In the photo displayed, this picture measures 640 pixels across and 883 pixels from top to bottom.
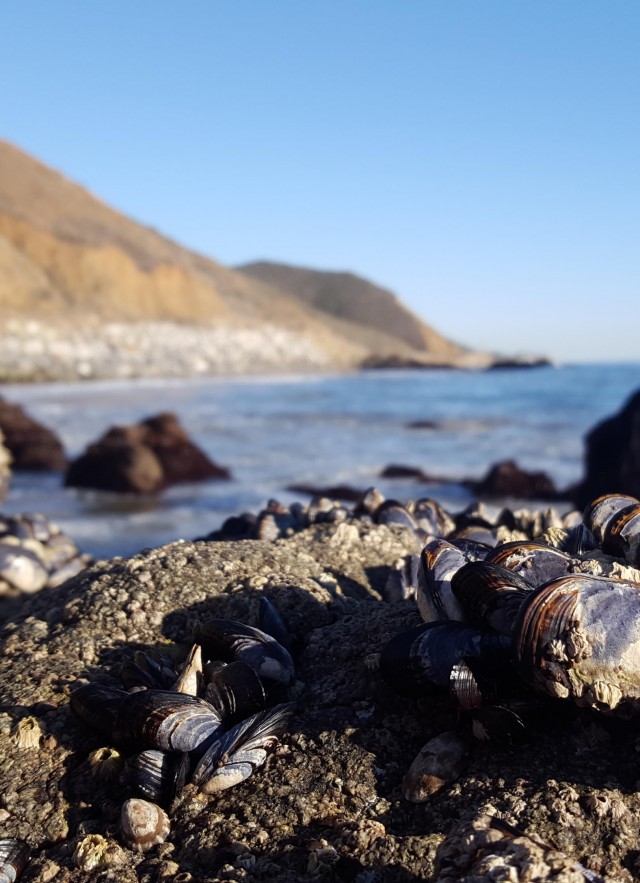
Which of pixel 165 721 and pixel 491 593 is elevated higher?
pixel 491 593

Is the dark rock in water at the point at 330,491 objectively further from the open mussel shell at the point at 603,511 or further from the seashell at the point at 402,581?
the open mussel shell at the point at 603,511

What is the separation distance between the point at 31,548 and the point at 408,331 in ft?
364

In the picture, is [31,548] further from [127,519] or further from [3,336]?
[3,336]

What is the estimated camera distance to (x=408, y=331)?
11388cm

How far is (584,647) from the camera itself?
1844 millimetres

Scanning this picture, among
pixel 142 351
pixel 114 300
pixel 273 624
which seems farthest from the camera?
pixel 114 300

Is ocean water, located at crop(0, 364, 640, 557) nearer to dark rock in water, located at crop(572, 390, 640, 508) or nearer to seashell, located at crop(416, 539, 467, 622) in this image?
dark rock in water, located at crop(572, 390, 640, 508)

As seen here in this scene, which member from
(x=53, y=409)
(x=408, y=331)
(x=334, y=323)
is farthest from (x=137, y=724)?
(x=408, y=331)

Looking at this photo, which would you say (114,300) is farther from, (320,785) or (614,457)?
(320,785)

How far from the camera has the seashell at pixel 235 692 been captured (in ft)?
7.20

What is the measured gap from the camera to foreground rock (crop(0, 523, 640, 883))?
5.75ft

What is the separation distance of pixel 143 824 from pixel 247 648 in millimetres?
614

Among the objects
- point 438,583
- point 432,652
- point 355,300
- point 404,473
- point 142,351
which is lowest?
point 404,473

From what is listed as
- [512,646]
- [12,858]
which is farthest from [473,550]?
[12,858]
